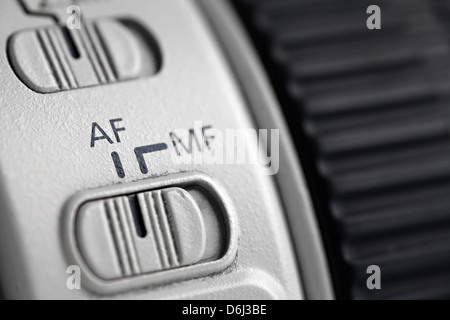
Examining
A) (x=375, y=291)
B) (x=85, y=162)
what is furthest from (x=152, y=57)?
(x=375, y=291)

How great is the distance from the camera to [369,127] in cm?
42

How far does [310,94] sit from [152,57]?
10cm

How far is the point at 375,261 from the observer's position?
15.6 inches

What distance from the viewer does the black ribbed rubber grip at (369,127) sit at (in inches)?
15.6

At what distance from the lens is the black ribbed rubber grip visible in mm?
397

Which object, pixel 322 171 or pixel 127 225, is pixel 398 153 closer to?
pixel 322 171

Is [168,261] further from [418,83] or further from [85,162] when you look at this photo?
[418,83]

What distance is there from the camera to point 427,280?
16.0 inches

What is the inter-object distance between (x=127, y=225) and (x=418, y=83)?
0.69 ft

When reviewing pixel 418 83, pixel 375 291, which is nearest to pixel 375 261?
pixel 375 291

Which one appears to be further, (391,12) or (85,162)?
(391,12)

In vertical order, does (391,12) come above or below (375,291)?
above

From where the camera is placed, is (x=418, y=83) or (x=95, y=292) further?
(x=418, y=83)
